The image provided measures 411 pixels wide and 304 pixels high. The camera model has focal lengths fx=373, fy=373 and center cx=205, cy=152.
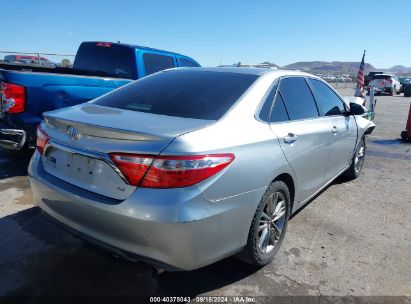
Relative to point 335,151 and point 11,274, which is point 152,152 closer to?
point 11,274

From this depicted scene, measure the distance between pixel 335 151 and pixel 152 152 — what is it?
284cm

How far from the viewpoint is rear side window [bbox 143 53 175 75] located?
6770 millimetres

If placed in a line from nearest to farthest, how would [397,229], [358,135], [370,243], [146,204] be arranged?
[146,204], [370,243], [397,229], [358,135]

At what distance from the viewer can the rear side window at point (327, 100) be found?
424 cm

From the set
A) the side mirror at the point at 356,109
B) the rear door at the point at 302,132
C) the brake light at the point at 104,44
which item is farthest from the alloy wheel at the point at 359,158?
the brake light at the point at 104,44

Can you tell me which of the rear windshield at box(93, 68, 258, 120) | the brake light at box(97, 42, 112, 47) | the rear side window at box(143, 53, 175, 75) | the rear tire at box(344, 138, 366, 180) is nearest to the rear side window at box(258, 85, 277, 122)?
the rear windshield at box(93, 68, 258, 120)

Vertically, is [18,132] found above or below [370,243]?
above

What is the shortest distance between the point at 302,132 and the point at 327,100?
3.97ft

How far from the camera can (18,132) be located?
457cm

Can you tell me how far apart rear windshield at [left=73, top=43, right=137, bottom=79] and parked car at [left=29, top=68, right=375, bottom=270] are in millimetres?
3152

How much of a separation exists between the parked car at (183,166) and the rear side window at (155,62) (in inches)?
128

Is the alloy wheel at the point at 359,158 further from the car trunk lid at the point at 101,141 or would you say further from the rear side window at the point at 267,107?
the car trunk lid at the point at 101,141

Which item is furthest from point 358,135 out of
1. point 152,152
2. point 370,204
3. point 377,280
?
point 152,152

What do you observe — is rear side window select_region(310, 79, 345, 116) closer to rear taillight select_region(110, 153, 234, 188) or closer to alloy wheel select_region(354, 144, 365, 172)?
alloy wheel select_region(354, 144, 365, 172)
